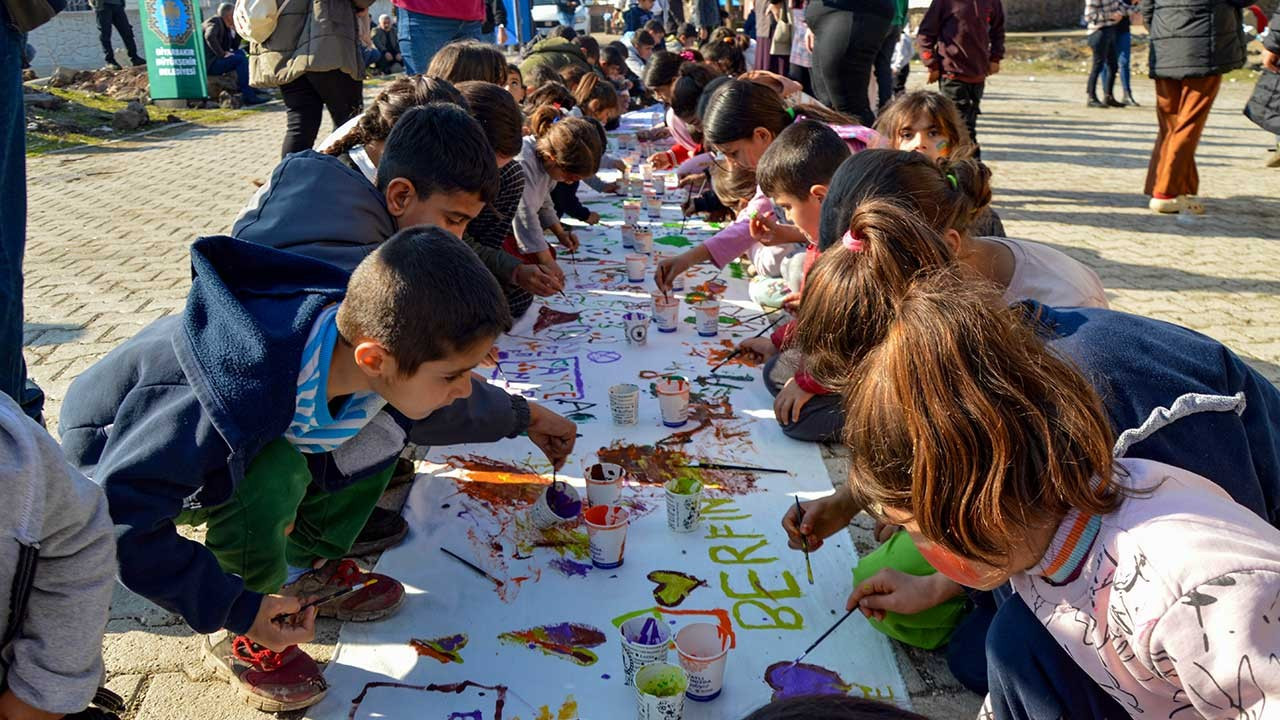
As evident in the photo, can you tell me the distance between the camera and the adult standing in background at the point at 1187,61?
20.5ft

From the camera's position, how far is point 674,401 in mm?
3484

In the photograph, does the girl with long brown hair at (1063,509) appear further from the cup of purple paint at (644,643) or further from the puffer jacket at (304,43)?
the puffer jacket at (304,43)

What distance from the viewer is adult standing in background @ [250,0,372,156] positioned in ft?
16.5

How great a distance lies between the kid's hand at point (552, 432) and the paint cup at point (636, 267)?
2.47 metres

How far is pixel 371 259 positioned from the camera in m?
2.09

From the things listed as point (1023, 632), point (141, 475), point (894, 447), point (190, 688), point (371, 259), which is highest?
point (371, 259)

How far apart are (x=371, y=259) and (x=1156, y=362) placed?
162 cm

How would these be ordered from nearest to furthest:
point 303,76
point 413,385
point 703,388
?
point 413,385 → point 703,388 → point 303,76

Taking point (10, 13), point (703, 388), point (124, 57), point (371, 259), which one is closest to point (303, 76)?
point (10, 13)

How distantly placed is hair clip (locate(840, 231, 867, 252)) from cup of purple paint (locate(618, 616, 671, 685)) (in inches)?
38.1

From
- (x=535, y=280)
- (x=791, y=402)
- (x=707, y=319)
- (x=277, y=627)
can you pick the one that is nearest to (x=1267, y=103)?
(x=707, y=319)

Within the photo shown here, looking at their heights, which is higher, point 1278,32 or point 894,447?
point 1278,32

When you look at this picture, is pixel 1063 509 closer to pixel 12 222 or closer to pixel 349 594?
pixel 349 594

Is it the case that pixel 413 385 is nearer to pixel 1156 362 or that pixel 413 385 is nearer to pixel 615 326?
pixel 1156 362
